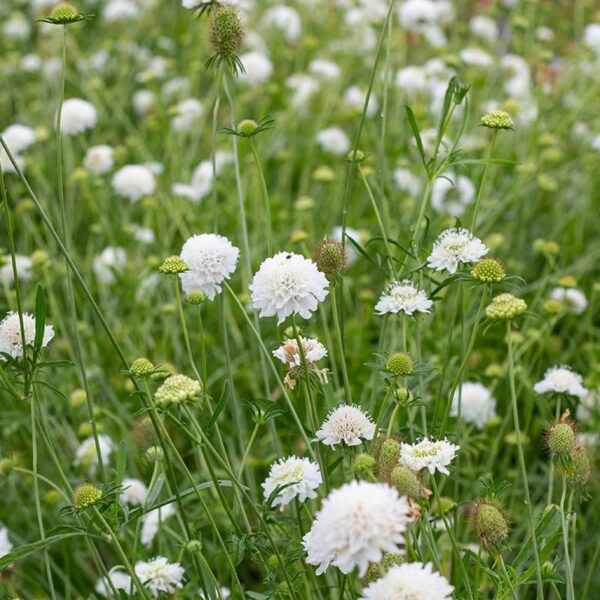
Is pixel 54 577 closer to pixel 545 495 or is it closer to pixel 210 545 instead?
pixel 210 545

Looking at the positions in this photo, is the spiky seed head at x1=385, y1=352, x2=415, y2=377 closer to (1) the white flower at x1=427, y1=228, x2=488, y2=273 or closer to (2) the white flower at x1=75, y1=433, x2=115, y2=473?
(1) the white flower at x1=427, y1=228, x2=488, y2=273

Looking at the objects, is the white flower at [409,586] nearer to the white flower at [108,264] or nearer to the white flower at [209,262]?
the white flower at [209,262]

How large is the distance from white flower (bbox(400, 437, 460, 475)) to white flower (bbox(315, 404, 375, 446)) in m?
0.09

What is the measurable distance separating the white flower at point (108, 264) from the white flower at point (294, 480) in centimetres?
144

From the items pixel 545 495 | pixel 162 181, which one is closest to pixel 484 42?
pixel 162 181

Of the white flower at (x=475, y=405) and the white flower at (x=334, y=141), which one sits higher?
the white flower at (x=334, y=141)

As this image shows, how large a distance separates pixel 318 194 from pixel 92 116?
932 mm

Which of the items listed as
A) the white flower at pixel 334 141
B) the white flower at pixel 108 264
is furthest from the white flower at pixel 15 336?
the white flower at pixel 334 141

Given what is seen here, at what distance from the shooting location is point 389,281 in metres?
1.77

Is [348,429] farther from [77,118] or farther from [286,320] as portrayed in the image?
[77,118]

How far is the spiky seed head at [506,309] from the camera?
4.66ft

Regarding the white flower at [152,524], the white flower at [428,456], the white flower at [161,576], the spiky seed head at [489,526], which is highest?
the white flower at [152,524]

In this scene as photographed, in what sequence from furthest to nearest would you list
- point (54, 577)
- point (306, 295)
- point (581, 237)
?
1. point (581, 237)
2. point (54, 577)
3. point (306, 295)

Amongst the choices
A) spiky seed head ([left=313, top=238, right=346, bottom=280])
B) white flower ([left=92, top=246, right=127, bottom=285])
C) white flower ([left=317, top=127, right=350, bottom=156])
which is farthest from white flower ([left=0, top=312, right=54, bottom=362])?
white flower ([left=317, top=127, right=350, bottom=156])
